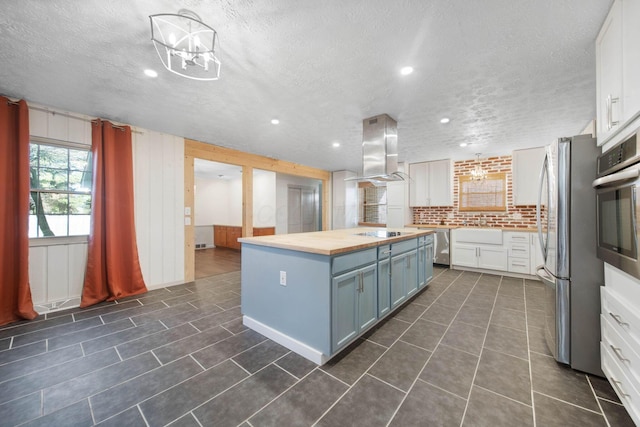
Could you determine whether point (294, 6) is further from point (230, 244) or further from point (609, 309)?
point (230, 244)

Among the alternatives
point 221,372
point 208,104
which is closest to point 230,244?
point 208,104

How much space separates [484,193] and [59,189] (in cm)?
693

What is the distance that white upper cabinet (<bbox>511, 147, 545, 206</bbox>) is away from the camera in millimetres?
4352

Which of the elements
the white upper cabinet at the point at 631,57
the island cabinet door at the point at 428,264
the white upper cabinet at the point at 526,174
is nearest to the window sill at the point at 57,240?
the island cabinet door at the point at 428,264

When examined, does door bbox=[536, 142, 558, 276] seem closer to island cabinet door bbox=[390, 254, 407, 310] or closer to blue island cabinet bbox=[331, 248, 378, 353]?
island cabinet door bbox=[390, 254, 407, 310]

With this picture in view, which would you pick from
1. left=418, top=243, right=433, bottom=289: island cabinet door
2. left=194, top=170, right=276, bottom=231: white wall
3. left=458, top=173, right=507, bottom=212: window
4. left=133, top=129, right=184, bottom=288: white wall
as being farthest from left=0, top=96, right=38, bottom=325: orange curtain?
left=458, top=173, right=507, bottom=212: window

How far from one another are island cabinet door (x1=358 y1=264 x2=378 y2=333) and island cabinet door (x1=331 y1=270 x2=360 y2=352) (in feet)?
0.20

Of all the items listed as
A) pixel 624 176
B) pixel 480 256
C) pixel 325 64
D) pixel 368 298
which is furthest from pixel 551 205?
pixel 480 256

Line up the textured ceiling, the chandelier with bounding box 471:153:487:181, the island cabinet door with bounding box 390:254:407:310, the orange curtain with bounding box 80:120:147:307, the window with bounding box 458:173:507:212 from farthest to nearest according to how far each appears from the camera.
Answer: the chandelier with bounding box 471:153:487:181
the window with bounding box 458:173:507:212
the orange curtain with bounding box 80:120:147:307
the island cabinet door with bounding box 390:254:407:310
the textured ceiling

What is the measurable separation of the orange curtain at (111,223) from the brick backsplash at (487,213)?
560cm

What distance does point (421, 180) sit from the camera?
18.5ft

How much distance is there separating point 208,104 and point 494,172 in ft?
17.5

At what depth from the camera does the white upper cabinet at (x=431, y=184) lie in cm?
530

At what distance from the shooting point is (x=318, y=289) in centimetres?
189
